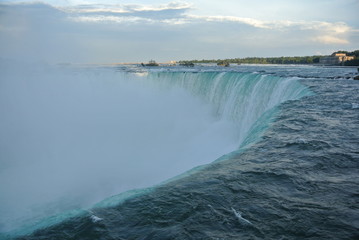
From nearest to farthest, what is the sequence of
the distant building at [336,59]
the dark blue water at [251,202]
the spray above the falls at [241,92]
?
the dark blue water at [251,202] < the spray above the falls at [241,92] < the distant building at [336,59]

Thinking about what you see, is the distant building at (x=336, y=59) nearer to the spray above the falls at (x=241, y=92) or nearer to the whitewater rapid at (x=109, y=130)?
the spray above the falls at (x=241, y=92)

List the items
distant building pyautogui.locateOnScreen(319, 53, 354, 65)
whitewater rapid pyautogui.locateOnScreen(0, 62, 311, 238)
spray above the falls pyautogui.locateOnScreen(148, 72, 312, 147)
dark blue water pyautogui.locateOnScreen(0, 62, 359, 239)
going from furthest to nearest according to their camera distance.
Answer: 1. distant building pyautogui.locateOnScreen(319, 53, 354, 65)
2. spray above the falls pyautogui.locateOnScreen(148, 72, 312, 147)
3. whitewater rapid pyautogui.locateOnScreen(0, 62, 311, 238)
4. dark blue water pyautogui.locateOnScreen(0, 62, 359, 239)

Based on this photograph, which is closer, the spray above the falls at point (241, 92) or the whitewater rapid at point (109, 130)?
the whitewater rapid at point (109, 130)

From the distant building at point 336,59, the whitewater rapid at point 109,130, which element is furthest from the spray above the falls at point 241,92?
the distant building at point 336,59

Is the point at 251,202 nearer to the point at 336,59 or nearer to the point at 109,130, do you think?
the point at 109,130

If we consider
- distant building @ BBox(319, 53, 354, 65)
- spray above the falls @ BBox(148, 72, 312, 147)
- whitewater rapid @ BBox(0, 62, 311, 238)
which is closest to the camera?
whitewater rapid @ BBox(0, 62, 311, 238)

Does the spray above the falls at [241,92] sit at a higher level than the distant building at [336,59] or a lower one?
lower

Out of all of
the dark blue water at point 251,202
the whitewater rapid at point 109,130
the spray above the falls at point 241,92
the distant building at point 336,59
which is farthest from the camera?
the distant building at point 336,59

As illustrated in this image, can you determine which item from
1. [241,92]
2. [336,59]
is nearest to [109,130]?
[241,92]

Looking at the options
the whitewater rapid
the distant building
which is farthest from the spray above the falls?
the distant building

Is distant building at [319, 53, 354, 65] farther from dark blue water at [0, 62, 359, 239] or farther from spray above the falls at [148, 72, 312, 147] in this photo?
dark blue water at [0, 62, 359, 239]

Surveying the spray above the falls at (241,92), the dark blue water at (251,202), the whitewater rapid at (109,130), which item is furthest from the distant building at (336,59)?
the dark blue water at (251,202)
